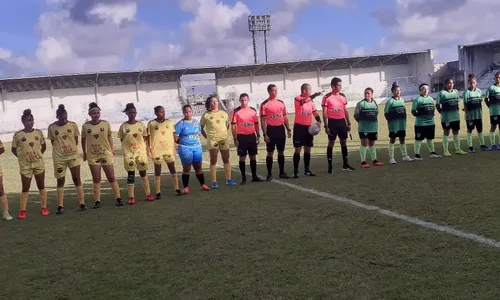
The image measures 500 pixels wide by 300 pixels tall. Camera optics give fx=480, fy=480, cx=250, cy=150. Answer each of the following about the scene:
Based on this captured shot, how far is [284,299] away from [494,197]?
4045 millimetres

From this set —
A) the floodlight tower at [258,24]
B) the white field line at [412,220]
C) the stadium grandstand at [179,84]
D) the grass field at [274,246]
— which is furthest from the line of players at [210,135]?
the floodlight tower at [258,24]

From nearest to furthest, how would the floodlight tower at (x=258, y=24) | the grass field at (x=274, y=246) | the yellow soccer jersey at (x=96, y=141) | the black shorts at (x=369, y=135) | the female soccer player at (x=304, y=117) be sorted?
the grass field at (x=274, y=246), the yellow soccer jersey at (x=96, y=141), the female soccer player at (x=304, y=117), the black shorts at (x=369, y=135), the floodlight tower at (x=258, y=24)

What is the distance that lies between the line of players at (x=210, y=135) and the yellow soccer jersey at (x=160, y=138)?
0.06 feet

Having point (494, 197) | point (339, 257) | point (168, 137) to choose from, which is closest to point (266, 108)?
point (168, 137)

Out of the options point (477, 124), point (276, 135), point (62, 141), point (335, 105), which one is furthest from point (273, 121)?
point (477, 124)

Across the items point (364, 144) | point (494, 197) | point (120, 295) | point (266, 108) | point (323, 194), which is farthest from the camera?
point (364, 144)

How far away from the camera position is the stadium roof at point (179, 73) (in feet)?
171

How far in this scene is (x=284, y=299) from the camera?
371 cm

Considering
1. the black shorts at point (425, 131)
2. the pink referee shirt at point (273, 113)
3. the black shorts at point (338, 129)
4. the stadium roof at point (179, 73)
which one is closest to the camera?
the pink referee shirt at point (273, 113)

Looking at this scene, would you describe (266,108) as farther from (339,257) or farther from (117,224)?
(339,257)

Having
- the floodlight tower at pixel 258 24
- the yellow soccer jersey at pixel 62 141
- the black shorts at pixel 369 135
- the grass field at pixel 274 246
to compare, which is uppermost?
the floodlight tower at pixel 258 24

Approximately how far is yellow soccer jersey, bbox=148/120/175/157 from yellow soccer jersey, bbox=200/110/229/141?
2.77ft

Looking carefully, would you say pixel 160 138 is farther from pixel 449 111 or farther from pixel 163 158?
pixel 449 111

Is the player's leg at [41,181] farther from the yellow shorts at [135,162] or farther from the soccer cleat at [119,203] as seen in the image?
the yellow shorts at [135,162]
